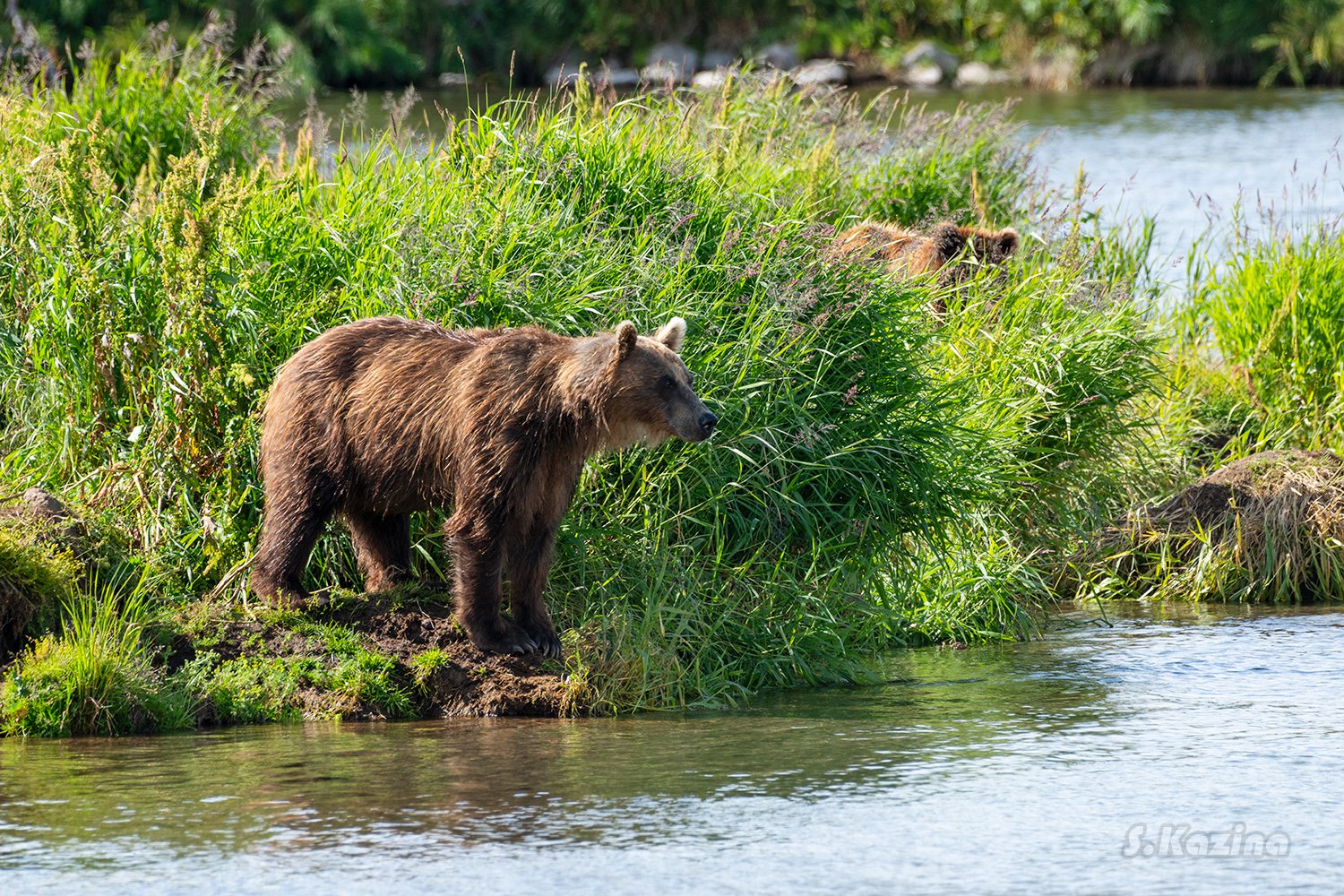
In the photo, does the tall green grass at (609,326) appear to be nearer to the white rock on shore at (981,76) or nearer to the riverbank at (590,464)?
the riverbank at (590,464)

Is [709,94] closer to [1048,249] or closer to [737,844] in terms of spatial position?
[1048,249]

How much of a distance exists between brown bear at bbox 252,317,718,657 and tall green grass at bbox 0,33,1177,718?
0.46 m

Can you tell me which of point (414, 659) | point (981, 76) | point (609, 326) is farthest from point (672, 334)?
point (981, 76)

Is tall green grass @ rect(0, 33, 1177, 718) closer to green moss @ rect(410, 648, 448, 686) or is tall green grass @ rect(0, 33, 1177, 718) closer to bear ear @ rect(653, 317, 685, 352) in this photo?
green moss @ rect(410, 648, 448, 686)

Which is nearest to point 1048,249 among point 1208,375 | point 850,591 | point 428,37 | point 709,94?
point 1208,375

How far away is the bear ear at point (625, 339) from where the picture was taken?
285 inches

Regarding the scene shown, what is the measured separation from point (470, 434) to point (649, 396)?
749mm

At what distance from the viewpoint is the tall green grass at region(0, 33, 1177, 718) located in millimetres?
8188

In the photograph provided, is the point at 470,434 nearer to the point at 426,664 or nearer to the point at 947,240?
the point at 426,664

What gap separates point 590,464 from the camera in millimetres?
8289

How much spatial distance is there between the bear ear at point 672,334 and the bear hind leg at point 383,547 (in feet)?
4.66

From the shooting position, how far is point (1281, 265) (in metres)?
11.9

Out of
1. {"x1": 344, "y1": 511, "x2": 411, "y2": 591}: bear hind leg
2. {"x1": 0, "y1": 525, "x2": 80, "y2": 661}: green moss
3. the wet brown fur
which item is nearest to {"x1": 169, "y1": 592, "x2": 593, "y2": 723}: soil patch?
{"x1": 344, "y1": 511, "x2": 411, "y2": 591}: bear hind leg

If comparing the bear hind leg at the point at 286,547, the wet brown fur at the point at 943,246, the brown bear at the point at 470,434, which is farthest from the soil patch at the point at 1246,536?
the bear hind leg at the point at 286,547
